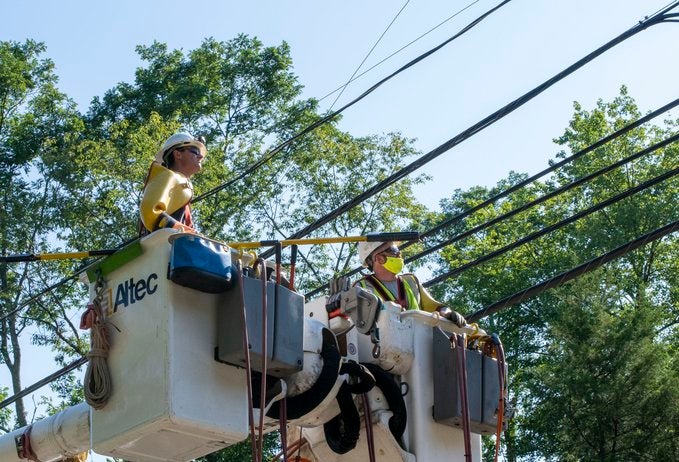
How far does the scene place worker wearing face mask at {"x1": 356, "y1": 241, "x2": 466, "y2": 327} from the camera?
31.3ft

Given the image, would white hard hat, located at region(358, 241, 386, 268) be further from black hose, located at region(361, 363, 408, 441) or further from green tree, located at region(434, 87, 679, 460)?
green tree, located at region(434, 87, 679, 460)

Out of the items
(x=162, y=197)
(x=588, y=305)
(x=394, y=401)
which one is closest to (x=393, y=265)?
(x=394, y=401)

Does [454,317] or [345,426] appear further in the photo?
[454,317]

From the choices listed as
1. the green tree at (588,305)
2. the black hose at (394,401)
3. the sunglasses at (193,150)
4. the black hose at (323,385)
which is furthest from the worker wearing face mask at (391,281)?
the green tree at (588,305)

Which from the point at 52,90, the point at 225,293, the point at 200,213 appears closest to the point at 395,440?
the point at 225,293

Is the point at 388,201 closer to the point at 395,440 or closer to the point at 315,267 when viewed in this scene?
the point at 315,267

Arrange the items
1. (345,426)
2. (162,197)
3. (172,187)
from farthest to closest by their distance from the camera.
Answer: (345,426), (172,187), (162,197)

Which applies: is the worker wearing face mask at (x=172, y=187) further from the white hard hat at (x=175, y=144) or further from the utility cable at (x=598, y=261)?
the utility cable at (x=598, y=261)

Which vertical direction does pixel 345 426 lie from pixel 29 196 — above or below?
Answer: below

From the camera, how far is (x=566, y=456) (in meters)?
21.6

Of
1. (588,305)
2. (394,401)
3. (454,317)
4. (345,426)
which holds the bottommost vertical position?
(345,426)

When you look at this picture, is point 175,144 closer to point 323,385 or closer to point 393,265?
point 323,385

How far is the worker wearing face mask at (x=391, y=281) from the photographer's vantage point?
9555 mm

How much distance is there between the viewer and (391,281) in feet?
31.9
